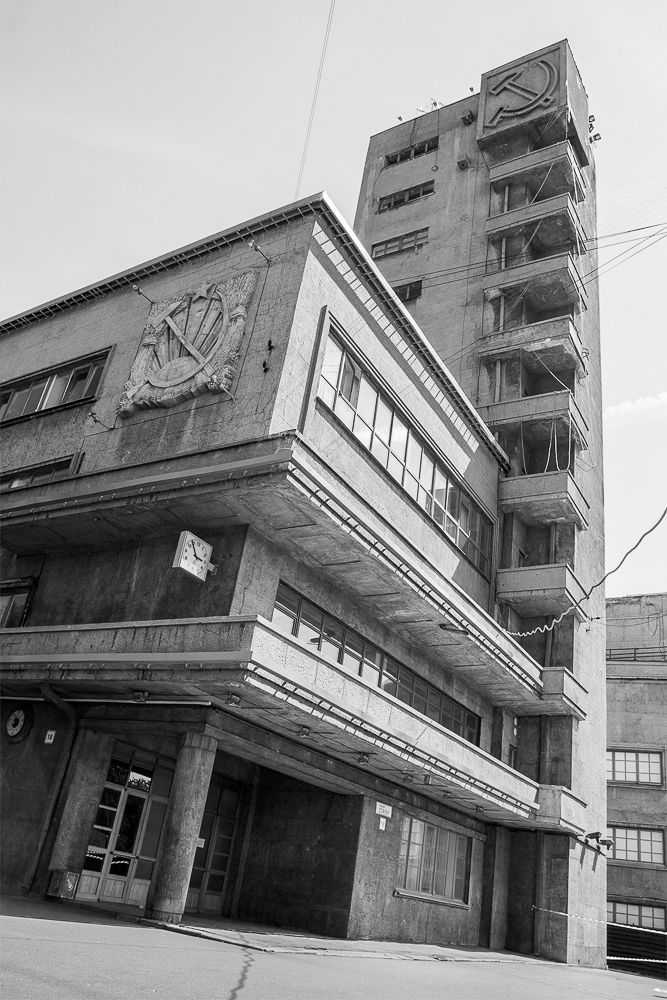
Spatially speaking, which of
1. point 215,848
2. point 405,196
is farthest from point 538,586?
point 405,196

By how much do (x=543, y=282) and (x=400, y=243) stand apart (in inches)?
350

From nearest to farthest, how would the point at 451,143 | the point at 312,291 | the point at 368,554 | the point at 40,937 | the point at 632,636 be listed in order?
the point at 40,937 < the point at 368,554 < the point at 312,291 < the point at 451,143 < the point at 632,636

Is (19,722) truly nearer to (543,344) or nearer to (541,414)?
(541,414)

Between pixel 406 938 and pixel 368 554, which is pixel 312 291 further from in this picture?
pixel 406 938

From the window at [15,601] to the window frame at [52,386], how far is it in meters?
4.71

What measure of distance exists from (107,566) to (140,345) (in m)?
5.76

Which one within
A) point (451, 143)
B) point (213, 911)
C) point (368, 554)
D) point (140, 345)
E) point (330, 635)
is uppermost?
point (451, 143)

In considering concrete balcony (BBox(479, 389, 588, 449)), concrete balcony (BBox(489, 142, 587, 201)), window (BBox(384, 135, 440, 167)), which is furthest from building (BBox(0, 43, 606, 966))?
window (BBox(384, 135, 440, 167))

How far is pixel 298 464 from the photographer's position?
45.6 ft

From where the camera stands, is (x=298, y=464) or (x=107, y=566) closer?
(x=298, y=464)

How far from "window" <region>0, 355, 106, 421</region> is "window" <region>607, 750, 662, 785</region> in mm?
28321

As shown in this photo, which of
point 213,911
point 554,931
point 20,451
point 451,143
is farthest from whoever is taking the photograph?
point 451,143

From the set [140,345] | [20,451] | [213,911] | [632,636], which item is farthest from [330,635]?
[632,636]

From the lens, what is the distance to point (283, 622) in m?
16.0
